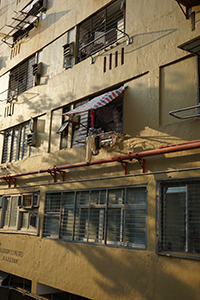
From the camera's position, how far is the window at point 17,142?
14.4 metres

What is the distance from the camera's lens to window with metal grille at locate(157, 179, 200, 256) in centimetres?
752

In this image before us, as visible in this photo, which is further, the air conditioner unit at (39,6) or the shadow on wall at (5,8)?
the shadow on wall at (5,8)

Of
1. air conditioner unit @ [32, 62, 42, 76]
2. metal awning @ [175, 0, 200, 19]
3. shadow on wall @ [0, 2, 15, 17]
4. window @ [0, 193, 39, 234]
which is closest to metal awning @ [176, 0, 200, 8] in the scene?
metal awning @ [175, 0, 200, 19]

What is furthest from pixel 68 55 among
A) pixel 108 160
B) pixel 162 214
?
pixel 162 214

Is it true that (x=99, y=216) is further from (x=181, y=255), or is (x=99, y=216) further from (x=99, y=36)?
(x=99, y=36)

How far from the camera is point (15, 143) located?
1553cm

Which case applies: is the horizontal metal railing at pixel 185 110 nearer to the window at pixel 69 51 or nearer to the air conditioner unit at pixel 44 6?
the window at pixel 69 51

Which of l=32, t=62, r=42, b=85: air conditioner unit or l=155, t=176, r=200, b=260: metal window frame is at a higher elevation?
l=32, t=62, r=42, b=85: air conditioner unit

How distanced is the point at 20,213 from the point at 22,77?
687cm

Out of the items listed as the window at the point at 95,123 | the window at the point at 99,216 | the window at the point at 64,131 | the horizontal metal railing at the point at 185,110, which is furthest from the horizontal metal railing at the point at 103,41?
the window at the point at 99,216

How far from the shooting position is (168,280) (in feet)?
25.0

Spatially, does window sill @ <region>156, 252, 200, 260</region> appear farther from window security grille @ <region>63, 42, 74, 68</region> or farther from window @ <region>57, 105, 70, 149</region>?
window security grille @ <region>63, 42, 74, 68</region>

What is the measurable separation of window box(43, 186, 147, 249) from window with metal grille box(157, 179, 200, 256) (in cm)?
60

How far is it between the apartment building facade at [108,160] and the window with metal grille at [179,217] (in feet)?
0.08
